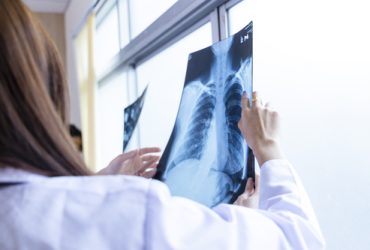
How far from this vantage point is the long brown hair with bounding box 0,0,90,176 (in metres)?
0.54

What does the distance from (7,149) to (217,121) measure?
48cm

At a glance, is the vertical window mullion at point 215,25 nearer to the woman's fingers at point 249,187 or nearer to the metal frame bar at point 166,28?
the metal frame bar at point 166,28

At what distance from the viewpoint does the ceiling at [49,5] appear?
3.82 m

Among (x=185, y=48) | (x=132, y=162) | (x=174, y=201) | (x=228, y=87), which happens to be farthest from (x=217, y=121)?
(x=185, y=48)

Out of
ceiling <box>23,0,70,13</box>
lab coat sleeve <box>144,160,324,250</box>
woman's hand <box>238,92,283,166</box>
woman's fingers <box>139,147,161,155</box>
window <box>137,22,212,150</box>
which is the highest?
ceiling <box>23,0,70,13</box>

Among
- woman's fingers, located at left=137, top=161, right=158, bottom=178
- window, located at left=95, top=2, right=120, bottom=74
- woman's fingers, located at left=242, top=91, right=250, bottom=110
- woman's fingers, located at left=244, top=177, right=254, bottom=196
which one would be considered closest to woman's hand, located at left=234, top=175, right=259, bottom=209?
woman's fingers, located at left=244, top=177, right=254, bottom=196

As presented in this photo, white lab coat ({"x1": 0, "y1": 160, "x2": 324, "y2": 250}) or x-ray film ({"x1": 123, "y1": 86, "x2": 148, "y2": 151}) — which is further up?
x-ray film ({"x1": 123, "y1": 86, "x2": 148, "y2": 151})

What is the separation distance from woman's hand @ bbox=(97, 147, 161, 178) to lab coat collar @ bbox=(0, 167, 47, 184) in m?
0.54

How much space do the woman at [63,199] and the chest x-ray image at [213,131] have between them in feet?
0.81

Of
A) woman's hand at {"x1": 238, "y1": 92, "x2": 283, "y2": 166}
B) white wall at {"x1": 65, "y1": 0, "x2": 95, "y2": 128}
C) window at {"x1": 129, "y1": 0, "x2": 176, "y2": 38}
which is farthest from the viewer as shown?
white wall at {"x1": 65, "y1": 0, "x2": 95, "y2": 128}

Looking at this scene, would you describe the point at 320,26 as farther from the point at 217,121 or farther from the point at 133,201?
the point at 133,201

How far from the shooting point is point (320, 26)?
1116 mm

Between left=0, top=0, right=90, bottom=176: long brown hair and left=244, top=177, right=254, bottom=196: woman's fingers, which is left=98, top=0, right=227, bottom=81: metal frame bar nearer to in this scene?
left=244, top=177, right=254, bottom=196: woman's fingers

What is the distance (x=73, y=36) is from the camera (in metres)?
3.66
